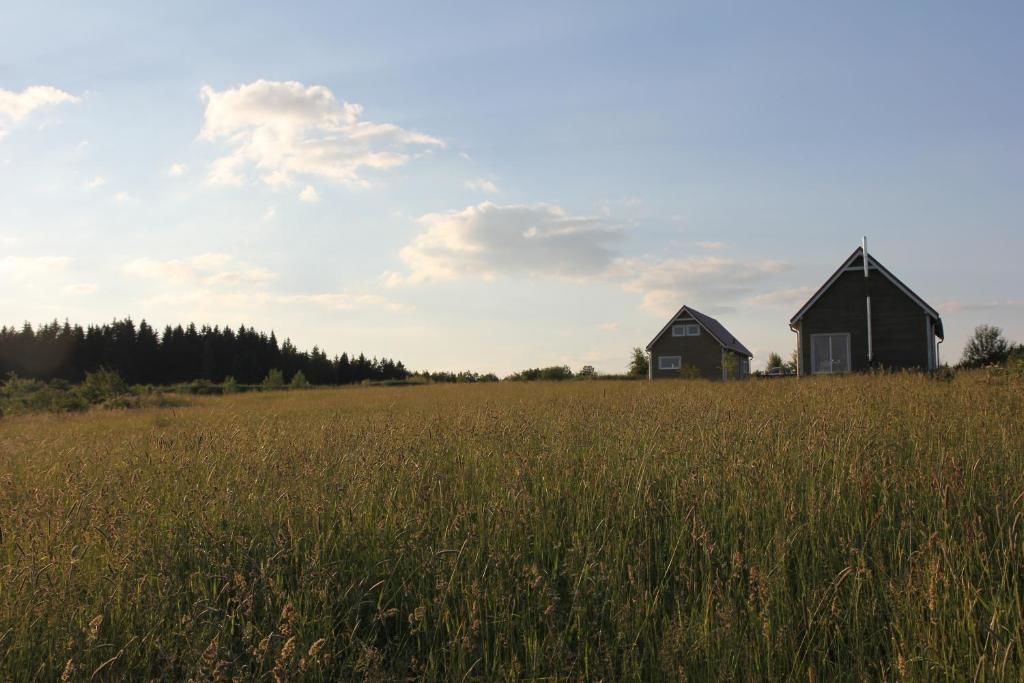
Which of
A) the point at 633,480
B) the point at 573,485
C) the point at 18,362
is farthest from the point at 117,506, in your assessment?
the point at 18,362

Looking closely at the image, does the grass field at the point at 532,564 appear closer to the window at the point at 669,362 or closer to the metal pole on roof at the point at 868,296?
the metal pole on roof at the point at 868,296

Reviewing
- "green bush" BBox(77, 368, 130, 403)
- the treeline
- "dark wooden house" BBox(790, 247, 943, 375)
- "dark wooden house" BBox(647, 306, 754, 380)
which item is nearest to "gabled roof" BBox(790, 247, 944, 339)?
"dark wooden house" BBox(790, 247, 943, 375)

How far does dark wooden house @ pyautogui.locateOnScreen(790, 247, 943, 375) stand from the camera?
25344 mm

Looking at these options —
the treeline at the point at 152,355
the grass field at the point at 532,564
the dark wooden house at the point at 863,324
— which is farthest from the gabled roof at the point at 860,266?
the treeline at the point at 152,355

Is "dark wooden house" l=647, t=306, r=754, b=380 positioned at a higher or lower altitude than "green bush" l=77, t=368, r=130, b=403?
higher

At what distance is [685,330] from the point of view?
43312 mm

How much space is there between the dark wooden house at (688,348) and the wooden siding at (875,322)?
1516 cm

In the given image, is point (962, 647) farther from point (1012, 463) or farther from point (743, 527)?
point (1012, 463)

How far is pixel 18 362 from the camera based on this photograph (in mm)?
73625

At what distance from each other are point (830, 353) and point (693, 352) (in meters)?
16.3

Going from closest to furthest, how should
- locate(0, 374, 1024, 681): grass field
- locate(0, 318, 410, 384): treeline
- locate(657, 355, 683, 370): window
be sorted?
locate(0, 374, 1024, 681): grass field < locate(657, 355, 683, 370): window < locate(0, 318, 410, 384): treeline

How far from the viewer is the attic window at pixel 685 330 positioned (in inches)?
1698

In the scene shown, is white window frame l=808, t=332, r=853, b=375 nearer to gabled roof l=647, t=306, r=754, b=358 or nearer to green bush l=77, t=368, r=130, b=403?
gabled roof l=647, t=306, r=754, b=358

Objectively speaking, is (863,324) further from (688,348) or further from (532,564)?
(532,564)
